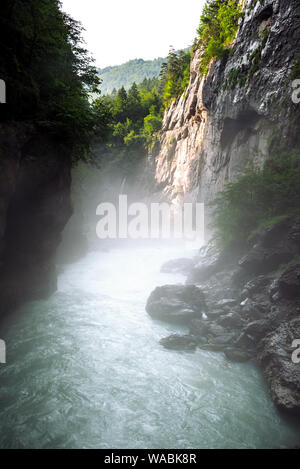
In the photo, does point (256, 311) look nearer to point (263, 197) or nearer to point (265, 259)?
point (265, 259)

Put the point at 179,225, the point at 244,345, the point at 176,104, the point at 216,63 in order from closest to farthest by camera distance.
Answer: the point at 244,345 < the point at 216,63 < the point at 179,225 < the point at 176,104

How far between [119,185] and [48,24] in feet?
107

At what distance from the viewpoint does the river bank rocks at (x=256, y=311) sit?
700 centimetres

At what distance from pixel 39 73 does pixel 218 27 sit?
2101cm

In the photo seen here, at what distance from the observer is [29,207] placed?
31.5 feet

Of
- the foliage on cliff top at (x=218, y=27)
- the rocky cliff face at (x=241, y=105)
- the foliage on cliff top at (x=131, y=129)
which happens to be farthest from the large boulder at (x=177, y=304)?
the foliage on cliff top at (x=131, y=129)

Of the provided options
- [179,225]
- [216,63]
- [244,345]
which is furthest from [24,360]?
[216,63]

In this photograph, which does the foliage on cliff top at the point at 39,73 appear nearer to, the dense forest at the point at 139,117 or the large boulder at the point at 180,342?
the large boulder at the point at 180,342

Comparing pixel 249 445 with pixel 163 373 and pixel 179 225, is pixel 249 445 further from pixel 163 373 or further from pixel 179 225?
pixel 179 225

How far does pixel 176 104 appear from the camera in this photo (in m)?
32.5

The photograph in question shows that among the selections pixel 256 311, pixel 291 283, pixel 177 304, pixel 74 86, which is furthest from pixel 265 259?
pixel 74 86

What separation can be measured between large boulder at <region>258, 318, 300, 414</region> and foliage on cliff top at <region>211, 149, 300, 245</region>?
6267 millimetres

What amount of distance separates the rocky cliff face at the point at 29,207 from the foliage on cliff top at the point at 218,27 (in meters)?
19.2

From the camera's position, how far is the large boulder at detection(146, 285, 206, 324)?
11.1 metres
